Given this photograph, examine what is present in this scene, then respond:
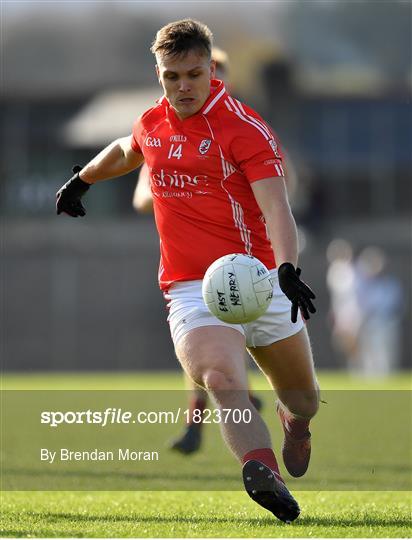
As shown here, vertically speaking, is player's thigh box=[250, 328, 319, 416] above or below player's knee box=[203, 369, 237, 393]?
below

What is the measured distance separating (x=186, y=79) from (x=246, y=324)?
1.22 metres

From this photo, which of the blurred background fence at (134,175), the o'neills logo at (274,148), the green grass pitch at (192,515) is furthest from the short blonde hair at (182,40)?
the blurred background fence at (134,175)

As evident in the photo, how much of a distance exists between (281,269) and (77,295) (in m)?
24.1

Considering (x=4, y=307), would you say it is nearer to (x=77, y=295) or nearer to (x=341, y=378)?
(x=77, y=295)

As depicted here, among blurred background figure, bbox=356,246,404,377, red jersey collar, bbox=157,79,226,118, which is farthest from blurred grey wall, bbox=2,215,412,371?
red jersey collar, bbox=157,79,226,118

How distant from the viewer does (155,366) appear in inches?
1138

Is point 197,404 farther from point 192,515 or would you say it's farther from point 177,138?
point 177,138

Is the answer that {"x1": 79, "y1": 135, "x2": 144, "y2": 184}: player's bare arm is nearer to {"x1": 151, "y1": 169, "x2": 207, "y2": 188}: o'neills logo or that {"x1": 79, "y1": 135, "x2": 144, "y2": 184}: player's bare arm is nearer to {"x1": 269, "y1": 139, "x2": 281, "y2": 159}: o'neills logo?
{"x1": 151, "y1": 169, "x2": 207, "y2": 188}: o'neills logo

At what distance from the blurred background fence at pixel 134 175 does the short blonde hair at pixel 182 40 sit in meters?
14.5

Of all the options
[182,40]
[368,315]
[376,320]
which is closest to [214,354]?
[182,40]

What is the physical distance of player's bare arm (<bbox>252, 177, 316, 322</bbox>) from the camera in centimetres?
583

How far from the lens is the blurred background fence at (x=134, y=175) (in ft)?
96.3

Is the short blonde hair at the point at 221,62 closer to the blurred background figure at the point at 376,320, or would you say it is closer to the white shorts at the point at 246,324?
the white shorts at the point at 246,324

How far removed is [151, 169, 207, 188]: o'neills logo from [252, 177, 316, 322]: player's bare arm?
0.33 metres
